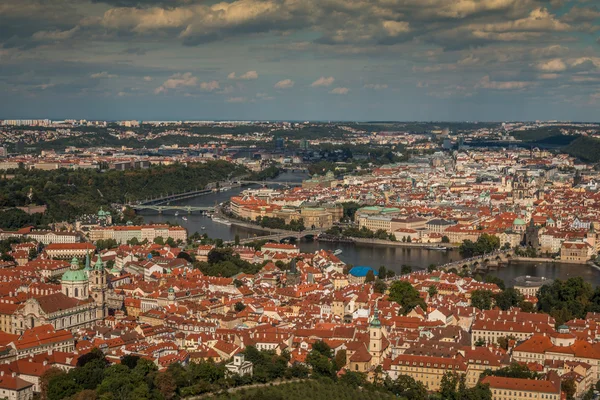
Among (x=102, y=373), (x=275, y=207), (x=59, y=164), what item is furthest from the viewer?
(x=59, y=164)

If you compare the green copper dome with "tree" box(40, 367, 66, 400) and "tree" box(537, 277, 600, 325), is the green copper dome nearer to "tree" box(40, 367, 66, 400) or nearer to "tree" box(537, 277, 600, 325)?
"tree" box(40, 367, 66, 400)

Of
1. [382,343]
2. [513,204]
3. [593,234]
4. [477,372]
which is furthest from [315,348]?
[513,204]

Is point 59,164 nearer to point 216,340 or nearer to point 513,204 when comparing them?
point 513,204

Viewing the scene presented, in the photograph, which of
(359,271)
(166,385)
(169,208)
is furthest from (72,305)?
(169,208)

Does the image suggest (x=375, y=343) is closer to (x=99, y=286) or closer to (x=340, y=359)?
(x=340, y=359)

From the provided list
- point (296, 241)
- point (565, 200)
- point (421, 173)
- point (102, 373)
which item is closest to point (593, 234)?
point (296, 241)

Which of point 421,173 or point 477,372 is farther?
point 421,173

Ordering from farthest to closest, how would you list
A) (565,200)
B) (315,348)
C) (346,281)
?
(565,200)
(346,281)
(315,348)

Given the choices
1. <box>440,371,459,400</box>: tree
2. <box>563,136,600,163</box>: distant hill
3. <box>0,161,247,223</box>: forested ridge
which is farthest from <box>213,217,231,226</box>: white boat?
<box>563,136,600,163</box>: distant hill
